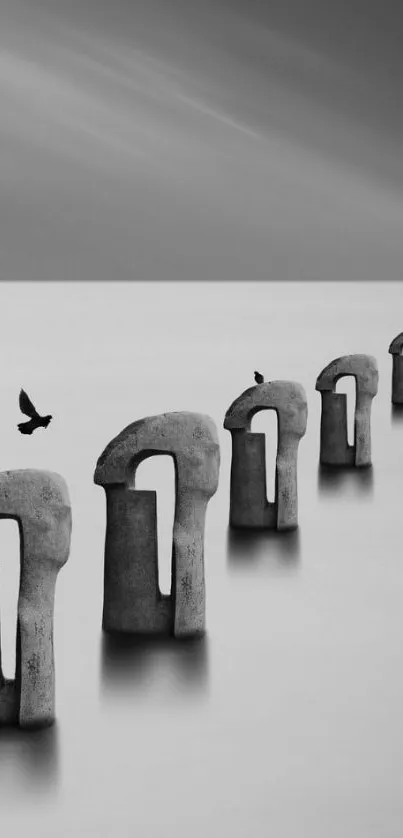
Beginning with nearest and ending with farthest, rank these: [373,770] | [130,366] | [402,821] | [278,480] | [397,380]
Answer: [402,821] < [373,770] < [278,480] < [397,380] < [130,366]

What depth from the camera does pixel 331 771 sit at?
21.2ft

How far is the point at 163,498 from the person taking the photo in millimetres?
13859

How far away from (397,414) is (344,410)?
7.84 m

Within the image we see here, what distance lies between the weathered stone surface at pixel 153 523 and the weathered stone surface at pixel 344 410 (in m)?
5.36

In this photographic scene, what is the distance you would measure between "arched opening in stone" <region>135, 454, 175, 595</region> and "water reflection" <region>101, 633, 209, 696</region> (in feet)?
4.75

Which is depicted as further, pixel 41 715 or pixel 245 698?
pixel 245 698

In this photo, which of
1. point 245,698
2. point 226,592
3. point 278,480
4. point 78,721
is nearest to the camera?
point 78,721

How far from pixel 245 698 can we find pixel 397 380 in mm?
15226

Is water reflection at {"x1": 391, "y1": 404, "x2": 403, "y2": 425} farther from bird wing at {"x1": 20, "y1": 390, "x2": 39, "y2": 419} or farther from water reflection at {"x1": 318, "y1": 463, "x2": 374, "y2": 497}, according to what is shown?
bird wing at {"x1": 20, "y1": 390, "x2": 39, "y2": 419}

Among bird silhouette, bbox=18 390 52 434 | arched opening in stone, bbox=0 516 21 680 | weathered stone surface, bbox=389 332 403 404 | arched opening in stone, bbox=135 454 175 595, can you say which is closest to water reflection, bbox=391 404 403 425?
weathered stone surface, bbox=389 332 403 404

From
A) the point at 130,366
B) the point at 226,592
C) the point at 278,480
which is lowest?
the point at 226,592

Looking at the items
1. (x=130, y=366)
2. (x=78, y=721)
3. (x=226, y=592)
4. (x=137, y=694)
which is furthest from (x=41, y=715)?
(x=130, y=366)

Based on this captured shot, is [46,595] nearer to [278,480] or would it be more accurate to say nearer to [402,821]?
[402,821]

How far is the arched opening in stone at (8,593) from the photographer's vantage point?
304 inches
